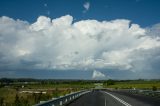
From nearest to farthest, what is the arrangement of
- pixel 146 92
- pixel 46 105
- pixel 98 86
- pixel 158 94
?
pixel 46 105, pixel 158 94, pixel 146 92, pixel 98 86

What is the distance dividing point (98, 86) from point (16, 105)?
132 metres

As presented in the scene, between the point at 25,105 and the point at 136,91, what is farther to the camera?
the point at 136,91

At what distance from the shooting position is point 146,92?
203 ft

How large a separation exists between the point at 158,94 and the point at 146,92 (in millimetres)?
10793

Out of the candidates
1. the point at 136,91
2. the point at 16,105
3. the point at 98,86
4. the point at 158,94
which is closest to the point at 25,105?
the point at 16,105

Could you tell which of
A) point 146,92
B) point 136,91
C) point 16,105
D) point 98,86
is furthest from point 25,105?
point 98,86

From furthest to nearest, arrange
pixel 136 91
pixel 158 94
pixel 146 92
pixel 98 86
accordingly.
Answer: pixel 98 86 < pixel 136 91 < pixel 146 92 < pixel 158 94

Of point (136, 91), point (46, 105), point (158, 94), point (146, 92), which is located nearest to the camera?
point (46, 105)

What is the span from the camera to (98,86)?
495ft

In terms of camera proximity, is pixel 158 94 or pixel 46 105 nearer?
pixel 46 105

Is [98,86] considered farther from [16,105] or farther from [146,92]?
[16,105]

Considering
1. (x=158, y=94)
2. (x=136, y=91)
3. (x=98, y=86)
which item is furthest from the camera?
(x=98, y=86)

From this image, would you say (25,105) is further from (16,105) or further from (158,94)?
(158,94)

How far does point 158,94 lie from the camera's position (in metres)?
51.2
